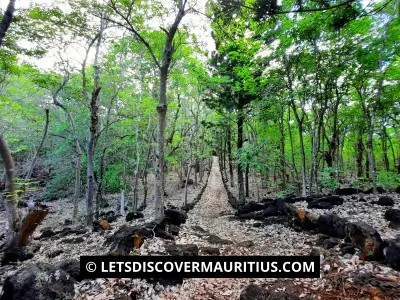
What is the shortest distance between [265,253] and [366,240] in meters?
2.46

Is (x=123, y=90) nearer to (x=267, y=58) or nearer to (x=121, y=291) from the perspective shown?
(x=267, y=58)

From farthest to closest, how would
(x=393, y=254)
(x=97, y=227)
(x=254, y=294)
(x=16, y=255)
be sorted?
(x=97, y=227) < (x=16, y=255) < (x=393, y=254) < (x=254, y=294)

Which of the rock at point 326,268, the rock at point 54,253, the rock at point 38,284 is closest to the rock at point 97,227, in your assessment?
the rock at point 54,253

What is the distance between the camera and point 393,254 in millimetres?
3918

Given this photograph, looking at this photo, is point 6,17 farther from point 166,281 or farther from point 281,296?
point 281,296

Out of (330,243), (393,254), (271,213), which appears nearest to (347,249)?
(330,243)

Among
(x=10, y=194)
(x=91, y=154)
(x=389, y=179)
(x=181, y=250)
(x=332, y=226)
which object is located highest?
(x=91, y=154)

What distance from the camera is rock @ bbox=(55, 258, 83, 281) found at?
161 inches

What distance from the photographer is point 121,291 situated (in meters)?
3.74

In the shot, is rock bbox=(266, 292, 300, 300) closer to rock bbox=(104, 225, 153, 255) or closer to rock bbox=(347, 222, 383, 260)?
rock bbox=(347, 222, 383, 260)

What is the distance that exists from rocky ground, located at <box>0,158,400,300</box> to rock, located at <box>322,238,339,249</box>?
0.02 m

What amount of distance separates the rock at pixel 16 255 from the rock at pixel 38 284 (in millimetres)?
3860

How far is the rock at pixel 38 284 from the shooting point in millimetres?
3238

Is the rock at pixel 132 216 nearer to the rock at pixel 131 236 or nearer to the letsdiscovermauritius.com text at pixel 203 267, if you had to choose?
the rock at pixel 131 236
